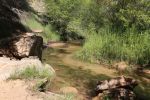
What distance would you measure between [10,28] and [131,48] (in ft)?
32.3

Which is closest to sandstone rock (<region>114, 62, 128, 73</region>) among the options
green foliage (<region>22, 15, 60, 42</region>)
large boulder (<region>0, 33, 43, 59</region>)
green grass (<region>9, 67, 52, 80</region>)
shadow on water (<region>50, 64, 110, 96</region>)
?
shadow on water (<region>50, 64, 110, 96</region>)

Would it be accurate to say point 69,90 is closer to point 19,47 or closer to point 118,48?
point 19,47

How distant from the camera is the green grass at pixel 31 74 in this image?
12422 mm

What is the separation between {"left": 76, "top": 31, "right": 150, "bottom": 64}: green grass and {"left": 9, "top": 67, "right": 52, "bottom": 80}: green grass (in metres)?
7.58

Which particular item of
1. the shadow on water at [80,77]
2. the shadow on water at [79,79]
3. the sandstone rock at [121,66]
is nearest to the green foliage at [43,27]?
the shadow on water at [79,79]

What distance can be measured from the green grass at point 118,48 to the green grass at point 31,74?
7.58 m

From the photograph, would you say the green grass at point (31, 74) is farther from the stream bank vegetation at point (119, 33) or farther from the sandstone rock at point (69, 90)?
the stream bank vegetation at point (119, 33)

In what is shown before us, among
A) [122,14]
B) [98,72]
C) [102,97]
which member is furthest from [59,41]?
[102,97]

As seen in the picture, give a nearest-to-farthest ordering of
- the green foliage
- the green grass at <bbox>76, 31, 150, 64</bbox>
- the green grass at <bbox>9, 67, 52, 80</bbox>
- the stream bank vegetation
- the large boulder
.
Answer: the green grass at <bbox>9, 67, 52, 80</bbox>
the large boulder
the green grass at <bbox>76, 31, 150, 64</bbox>
the stream bank vegetation
the green foliage

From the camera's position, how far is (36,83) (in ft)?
38.6

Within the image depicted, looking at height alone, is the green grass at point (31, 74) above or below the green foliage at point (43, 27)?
below

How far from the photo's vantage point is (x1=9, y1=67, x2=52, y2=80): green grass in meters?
12.4

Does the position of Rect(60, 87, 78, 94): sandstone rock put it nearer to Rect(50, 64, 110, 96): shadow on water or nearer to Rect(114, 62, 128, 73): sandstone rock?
Rect(50, 64, 110, 96): shadow on water

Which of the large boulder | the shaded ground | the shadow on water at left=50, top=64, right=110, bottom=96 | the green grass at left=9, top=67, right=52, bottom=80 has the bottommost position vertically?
the shadow on water at left=50, top=64, right=110, bottom=96
